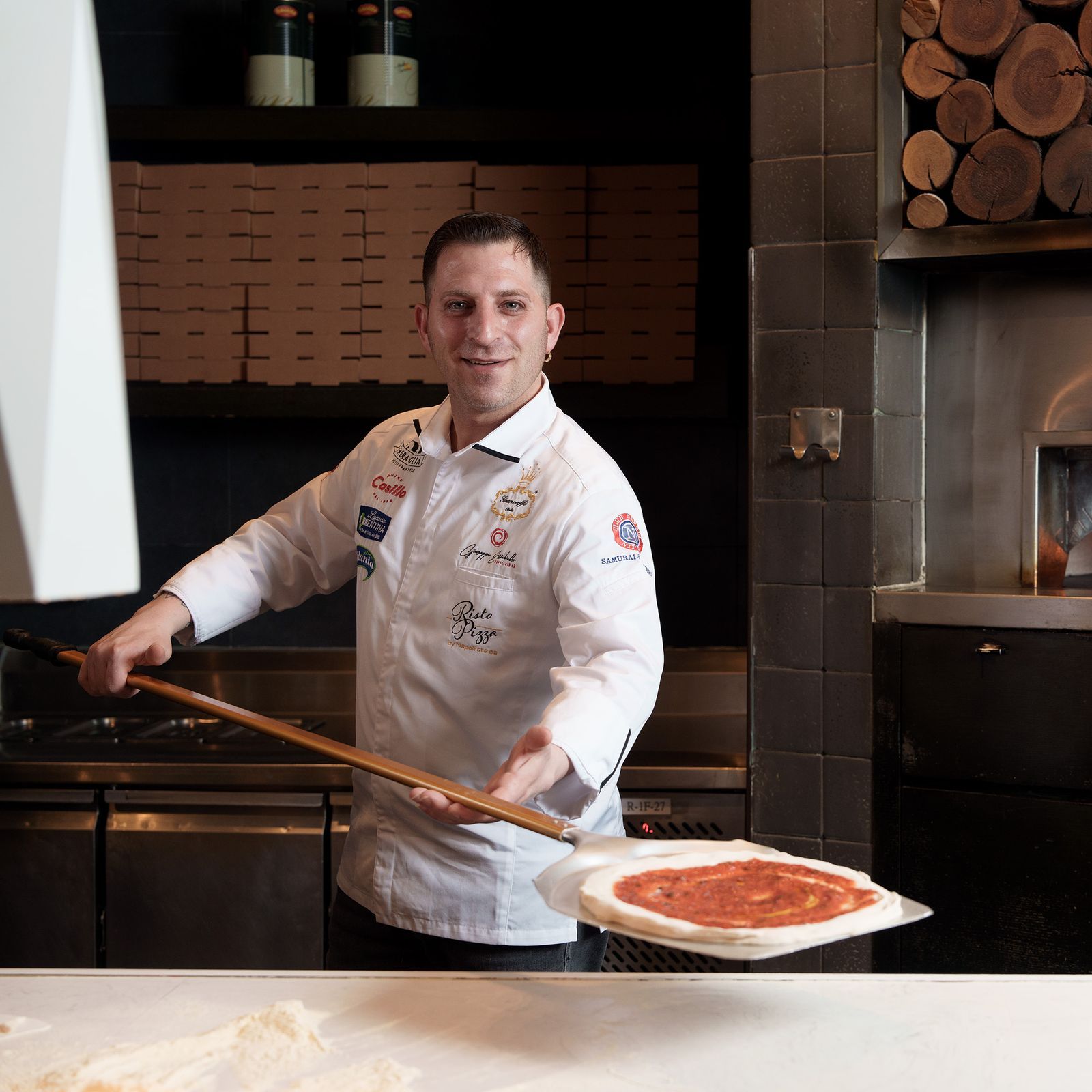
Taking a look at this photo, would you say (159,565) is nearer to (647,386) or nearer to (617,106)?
(647,386)

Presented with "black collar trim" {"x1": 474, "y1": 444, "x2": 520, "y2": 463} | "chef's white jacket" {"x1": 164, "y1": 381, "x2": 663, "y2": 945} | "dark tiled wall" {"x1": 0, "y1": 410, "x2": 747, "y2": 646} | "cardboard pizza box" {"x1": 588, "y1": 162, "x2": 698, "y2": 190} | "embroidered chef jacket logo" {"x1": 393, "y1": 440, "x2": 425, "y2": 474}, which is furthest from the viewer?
"dark tiled wall" {"x1": 0, "y1": 410, "x2": 747, "y2": 646}

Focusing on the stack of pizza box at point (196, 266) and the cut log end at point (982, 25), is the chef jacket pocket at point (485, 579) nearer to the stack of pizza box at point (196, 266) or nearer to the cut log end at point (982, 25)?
the cut log end at point (982, 25)

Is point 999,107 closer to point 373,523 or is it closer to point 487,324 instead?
point 487,324

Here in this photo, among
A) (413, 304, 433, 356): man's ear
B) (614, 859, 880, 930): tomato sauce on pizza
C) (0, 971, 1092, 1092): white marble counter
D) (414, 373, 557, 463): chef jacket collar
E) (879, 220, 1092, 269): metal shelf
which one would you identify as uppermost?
(879, 220, 1092, 269): metal shelf

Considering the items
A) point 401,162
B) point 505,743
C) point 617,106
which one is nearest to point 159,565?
point 401,162

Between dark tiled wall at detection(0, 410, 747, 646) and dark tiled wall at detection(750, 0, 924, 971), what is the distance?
2.49 ft

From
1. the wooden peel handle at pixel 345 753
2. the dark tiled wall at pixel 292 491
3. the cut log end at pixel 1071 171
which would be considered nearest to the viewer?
the wooden peel handle at pixel 345 753

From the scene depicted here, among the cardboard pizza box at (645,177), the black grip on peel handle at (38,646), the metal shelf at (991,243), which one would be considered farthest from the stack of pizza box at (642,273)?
the black grip on peel handle at (38,646)

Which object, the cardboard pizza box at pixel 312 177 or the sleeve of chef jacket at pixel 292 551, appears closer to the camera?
the sleeve of chef jacket at pixel 292 551

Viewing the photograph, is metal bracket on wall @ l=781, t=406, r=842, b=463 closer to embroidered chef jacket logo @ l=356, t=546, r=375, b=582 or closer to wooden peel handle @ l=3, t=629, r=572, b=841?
embroidered chef jacket logo @ l=356, t=546, r=375, b=582

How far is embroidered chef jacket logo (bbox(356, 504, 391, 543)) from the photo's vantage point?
1725 mm

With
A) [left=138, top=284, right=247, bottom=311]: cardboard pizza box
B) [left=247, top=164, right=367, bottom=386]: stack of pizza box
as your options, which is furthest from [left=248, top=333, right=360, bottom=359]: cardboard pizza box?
[left=138, top=284, right=247, bottom=311]: cardboard pizza box

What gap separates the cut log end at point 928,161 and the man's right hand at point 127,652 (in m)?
1.65

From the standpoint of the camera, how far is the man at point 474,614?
5.16 feet
